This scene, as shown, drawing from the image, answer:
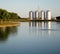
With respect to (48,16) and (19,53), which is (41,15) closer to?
(48,16)

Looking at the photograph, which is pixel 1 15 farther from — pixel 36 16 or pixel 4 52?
pixel 36 16

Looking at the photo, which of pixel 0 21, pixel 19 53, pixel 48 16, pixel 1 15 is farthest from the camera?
pixel 48 16

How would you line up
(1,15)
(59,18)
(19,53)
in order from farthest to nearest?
(59,18) → (1,15) → (19,53)

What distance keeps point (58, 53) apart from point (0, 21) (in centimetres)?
4408

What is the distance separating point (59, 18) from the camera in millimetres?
128250

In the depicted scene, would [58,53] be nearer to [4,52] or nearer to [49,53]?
[49,53]

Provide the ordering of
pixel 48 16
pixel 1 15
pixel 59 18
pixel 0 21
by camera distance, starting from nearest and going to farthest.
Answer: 1. pixel 1 15
2. pixel 0 21
3. pixel 59 18
4. pixel 48 16

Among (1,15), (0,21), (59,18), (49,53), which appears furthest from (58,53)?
(59,18)

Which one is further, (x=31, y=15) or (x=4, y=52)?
(x=31, y=15)

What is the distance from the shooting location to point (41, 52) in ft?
38.4

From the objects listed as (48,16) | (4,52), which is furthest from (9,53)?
(48,16)

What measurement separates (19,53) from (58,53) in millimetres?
2258

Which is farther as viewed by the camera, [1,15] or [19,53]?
[1,15]

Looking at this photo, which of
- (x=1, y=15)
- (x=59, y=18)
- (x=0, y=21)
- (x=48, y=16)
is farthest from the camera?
(x=48, y=16)
